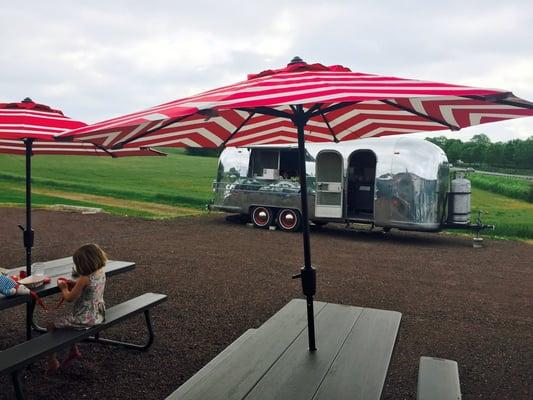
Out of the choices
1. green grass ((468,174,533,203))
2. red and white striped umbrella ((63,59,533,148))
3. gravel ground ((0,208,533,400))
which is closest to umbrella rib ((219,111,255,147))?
red and white striped umbrella ((63,59,533,148))

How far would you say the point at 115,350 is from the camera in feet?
17.1

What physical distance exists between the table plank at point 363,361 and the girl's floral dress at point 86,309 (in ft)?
7.42

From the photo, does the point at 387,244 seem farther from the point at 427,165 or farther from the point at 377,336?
the point at 377,336

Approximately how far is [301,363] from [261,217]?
1150 centimetres

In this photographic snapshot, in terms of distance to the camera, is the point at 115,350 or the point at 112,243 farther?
the point at 112,243

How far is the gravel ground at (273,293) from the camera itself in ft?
15.3

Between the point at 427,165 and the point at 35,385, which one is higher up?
the point at 427,165

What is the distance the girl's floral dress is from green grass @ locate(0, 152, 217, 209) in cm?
1729

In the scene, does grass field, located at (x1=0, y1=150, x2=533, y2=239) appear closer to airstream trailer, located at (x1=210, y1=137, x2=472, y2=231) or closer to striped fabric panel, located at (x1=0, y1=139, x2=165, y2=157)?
airstream trailer, located at (x1=210, y1=137, x2=472, y2=231)

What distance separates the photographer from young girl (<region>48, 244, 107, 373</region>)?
13.9 ft

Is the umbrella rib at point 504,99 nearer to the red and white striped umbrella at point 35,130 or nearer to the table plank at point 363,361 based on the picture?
the table plank at point 363,361

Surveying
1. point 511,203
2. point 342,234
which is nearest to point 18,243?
point 342,234

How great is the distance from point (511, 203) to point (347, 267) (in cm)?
2088

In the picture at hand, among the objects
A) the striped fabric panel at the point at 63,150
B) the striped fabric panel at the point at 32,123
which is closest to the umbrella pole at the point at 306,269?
the striped fabric panel at the point at 32,123
